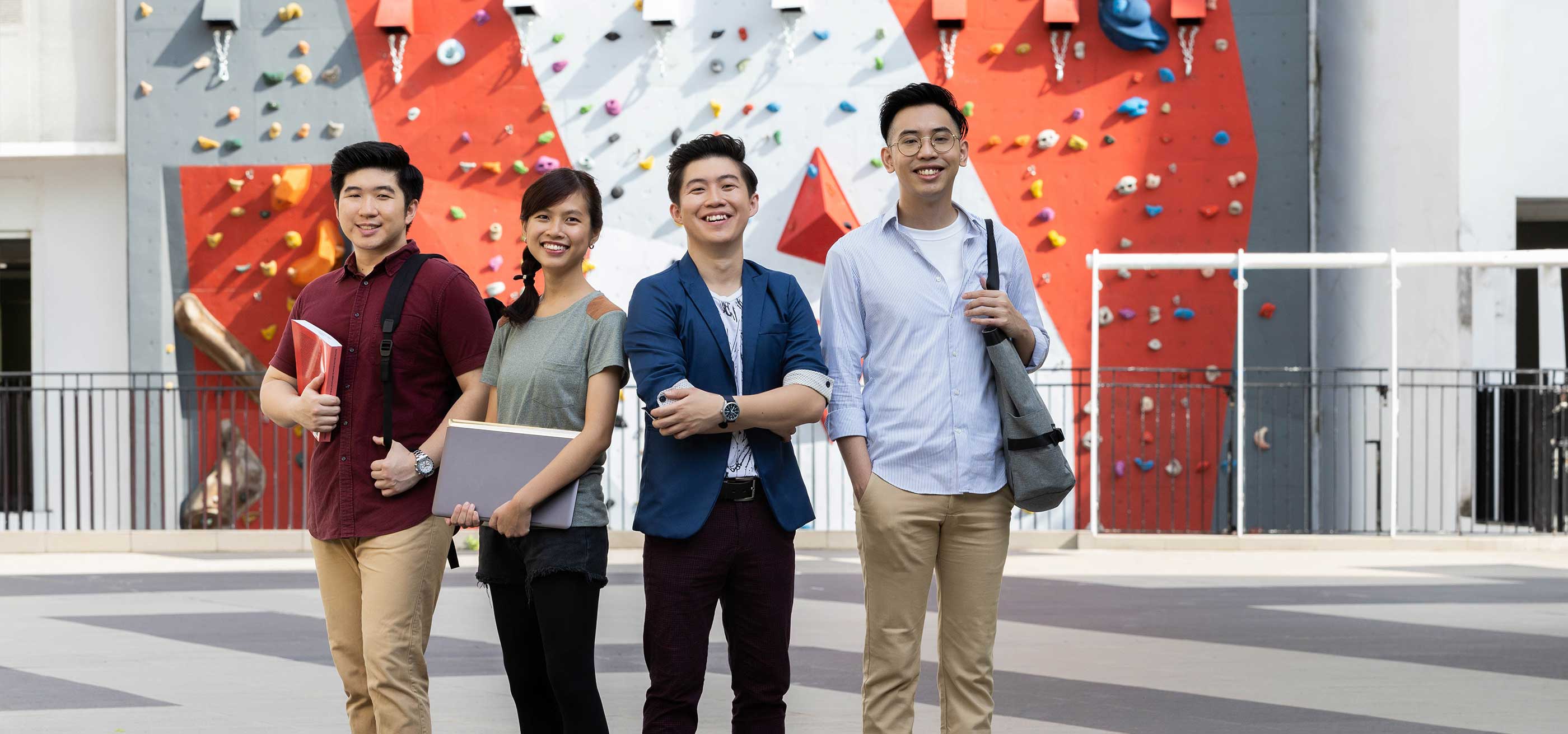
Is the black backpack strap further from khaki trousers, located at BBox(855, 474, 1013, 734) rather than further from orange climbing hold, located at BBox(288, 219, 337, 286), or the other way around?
orange climbing hold, located at BBox(288, 219, 337, 286)

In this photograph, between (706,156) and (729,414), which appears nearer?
(729,414)

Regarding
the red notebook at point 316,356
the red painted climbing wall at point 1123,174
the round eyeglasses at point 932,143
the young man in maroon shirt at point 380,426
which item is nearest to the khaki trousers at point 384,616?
the young man in maroon shirt at point 380,426

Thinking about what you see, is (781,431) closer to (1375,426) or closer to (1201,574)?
(1201,574)

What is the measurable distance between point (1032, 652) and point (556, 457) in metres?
4.19

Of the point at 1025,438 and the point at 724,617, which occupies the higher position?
the point at 1025,438

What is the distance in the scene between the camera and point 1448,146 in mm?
13578

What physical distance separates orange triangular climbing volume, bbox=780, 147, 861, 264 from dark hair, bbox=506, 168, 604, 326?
1043 cm

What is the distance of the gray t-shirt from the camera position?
3867mm

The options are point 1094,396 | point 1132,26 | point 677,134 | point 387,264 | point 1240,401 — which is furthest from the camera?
point 677,134

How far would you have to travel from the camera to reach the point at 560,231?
12.9 feet

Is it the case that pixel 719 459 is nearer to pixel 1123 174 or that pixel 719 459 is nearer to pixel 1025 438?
pixel 1025 438

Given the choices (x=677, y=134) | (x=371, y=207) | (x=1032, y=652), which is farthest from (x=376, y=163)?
(x=677, y=134)

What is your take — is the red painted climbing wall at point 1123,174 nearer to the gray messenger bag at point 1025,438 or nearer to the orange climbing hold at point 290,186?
the orange climbing hold at point 290,186

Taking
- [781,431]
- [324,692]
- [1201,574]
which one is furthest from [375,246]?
[1201,574]
